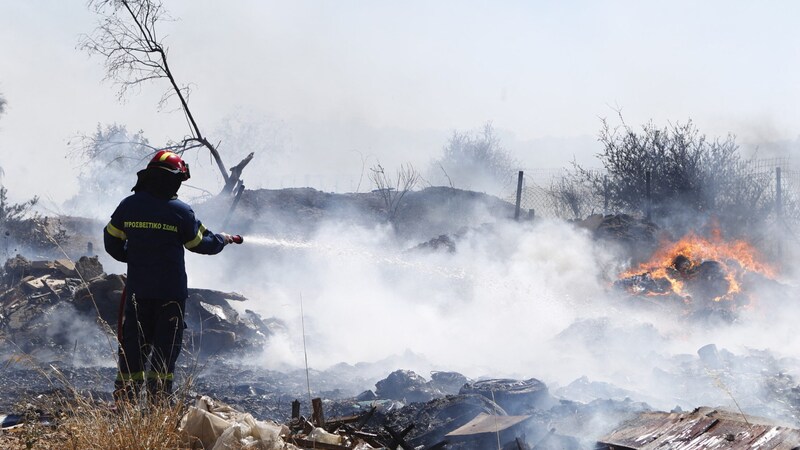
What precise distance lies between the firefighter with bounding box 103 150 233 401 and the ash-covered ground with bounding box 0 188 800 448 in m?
0.27

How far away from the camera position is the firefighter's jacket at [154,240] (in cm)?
526

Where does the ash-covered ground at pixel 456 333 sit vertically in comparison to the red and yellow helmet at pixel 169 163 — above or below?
below

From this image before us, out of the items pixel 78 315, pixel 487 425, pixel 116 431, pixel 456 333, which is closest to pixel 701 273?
pixel 456 333

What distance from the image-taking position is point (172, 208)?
5289 millimetres

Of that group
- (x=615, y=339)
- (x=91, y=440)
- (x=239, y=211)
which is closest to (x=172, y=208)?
(x=91, y=440)

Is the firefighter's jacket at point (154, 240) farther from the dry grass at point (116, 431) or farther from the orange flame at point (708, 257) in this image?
the orange flame at point (708, 257)

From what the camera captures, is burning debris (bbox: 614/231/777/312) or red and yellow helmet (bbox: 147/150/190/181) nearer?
red and yellow helmet (bbox: 147/150/190/181)

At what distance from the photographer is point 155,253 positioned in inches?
209

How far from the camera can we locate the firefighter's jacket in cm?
526

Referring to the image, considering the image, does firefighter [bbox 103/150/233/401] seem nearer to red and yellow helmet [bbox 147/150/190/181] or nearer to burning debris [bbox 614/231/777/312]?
red and yellow helmet [bbox 147/150/190/181]

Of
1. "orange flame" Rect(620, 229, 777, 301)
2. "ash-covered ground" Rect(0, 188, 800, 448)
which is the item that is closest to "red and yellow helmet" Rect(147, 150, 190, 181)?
"ash-covered ground" Rect(0, 188, 800, 448)

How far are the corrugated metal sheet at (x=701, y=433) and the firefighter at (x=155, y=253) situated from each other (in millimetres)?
3121

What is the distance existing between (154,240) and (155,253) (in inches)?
3.8

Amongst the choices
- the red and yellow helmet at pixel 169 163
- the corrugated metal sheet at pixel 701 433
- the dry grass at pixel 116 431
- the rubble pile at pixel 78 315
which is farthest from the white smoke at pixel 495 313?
the dry grass at pixel 116 431
